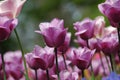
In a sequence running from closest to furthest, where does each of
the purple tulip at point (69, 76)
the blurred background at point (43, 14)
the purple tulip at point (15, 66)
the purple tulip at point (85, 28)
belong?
the purple tulip at point (69, 76)
the purple tulip at point (85, 28)
the purple tulip at point (15, 66)
the blurred background at point (43, 14)

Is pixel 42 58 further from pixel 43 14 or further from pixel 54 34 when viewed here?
pixel 43 14

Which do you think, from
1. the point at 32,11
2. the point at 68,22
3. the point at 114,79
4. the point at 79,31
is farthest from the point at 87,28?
the point at 32,11

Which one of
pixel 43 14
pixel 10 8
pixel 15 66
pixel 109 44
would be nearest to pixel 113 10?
pixel 109 44

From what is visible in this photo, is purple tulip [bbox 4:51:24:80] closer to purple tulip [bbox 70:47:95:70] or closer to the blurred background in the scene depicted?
purple tulip [bbox 70:47:95:70]

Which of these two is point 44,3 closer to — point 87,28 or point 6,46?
point 6,46

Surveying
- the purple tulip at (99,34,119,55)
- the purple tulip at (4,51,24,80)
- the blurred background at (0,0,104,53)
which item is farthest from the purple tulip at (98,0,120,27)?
the blurred background at (0,0,104,53)

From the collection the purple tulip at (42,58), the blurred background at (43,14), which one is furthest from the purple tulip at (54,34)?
the blurred background at (43,14)

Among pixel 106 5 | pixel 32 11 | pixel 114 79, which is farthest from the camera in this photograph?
pixel 32 11

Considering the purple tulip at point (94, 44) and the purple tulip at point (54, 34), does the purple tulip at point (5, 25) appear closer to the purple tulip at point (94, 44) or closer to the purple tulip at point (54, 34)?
the purple tulip at point (54, 34)
